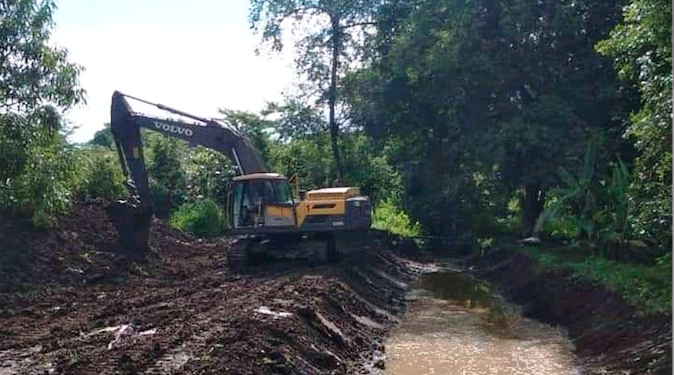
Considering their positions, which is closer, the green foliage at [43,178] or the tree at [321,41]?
the green foliage at [43,178]

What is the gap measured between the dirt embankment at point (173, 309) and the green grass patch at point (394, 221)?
849cm

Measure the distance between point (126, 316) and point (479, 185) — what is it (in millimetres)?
17732

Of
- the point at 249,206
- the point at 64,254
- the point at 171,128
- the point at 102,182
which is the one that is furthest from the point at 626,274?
the point at 102,182

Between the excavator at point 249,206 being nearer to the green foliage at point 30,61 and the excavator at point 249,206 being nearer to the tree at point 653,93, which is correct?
the green foliage at point 30,61

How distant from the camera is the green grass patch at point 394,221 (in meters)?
32.4

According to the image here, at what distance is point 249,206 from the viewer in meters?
19.3

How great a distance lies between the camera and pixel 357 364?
12.2 m

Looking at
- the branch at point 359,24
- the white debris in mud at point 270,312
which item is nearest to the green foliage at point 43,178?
the white debris in mud at point 270,312

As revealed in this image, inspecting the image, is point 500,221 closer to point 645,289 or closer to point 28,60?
point 645,289

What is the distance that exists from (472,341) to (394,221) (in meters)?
19.7

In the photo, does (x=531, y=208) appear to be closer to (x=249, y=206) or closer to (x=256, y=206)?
(x=256, y=206)

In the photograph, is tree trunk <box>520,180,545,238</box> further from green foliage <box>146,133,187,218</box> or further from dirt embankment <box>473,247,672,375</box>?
green foliage <box>146,133,187,218</box>

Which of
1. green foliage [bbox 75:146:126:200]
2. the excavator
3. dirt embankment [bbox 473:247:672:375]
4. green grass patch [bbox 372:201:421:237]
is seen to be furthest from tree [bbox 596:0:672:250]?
green grass patch [bbox 372:201:421:237]

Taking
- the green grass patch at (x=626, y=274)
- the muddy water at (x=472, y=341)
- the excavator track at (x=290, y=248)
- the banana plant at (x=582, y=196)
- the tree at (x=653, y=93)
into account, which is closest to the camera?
the tree at (x=653, y=93)
